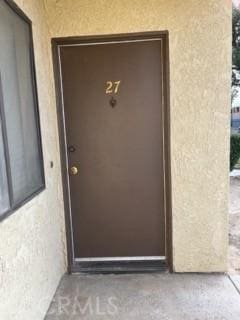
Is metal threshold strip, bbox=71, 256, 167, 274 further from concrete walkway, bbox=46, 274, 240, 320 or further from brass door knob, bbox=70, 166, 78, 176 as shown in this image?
brass door knob, bbox=70, 166, 78, 176

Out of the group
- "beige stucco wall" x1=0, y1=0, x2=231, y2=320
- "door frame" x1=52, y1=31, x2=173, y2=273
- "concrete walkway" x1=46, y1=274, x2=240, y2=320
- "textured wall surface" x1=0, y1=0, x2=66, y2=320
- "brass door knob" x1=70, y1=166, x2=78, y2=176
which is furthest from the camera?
"brass door knob" x1=70, y1=166, x2=78, y2=176

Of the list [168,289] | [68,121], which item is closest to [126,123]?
[68,121]

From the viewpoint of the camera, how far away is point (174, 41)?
A: 2.32 m

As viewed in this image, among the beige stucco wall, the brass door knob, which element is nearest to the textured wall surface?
the beige stucco wall

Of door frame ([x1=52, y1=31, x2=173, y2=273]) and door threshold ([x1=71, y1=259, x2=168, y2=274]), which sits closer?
door frame ([x1=52, y1=31, x2=173, y2=273])

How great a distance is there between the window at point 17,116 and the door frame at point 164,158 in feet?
1.41

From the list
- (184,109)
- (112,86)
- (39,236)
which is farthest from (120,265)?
(112,86)

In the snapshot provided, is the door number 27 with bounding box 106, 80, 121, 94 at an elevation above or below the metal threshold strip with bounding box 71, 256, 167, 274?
above

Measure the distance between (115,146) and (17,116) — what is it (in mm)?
980

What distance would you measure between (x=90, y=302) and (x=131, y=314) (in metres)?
0.34

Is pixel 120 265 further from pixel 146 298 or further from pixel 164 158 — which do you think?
pixel 164 158

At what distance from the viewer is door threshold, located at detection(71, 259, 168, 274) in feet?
8.55

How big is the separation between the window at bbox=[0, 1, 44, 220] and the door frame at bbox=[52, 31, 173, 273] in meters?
0.43

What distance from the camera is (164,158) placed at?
254 cm
